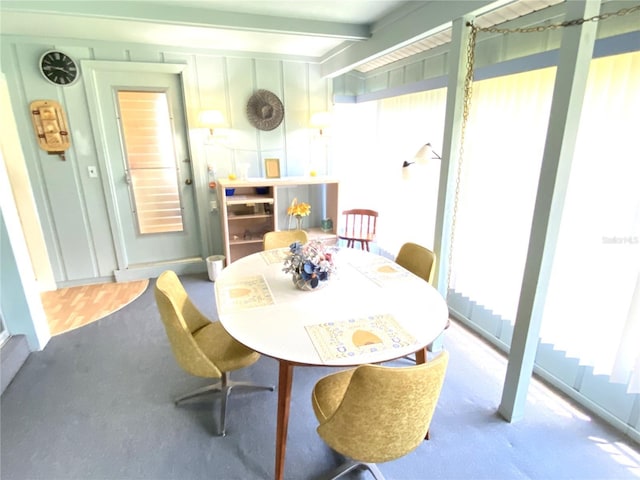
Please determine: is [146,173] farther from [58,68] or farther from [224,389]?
[224,389]

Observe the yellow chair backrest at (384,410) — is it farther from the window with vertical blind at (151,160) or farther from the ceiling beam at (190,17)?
the window with vertical blind at (151,160)

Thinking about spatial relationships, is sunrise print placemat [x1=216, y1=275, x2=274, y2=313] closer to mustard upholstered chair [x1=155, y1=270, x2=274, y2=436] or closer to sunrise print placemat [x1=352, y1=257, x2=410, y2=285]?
mustard upholstered chair [x1=155, y1=270, x2=274, y2=436]

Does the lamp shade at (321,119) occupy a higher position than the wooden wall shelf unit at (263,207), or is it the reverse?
the lamp shade at (321,119)

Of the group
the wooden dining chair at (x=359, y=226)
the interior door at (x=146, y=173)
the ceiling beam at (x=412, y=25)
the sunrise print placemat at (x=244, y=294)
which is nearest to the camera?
the sunrise print placemat at (x=244, y=294)

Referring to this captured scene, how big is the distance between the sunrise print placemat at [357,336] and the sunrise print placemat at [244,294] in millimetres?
380

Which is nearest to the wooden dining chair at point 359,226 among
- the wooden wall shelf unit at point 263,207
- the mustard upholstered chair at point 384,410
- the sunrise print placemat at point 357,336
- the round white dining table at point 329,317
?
the wooden wall shelf unit at point 263,207

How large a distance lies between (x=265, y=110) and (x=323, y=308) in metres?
2.87

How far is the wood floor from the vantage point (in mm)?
2990

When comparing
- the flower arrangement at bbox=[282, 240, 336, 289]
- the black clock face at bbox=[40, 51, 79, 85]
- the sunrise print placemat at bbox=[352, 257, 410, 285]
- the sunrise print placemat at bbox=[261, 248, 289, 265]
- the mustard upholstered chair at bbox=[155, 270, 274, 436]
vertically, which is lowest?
the mustard upholstered chair at bbox=[155, 270, 274, 436]

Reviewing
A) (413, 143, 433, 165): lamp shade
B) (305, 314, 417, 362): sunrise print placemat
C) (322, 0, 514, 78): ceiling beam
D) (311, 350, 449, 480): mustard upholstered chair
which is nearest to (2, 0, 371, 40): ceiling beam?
(322, 0, 514, 78): ceiling beam

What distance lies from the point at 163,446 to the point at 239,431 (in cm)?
40

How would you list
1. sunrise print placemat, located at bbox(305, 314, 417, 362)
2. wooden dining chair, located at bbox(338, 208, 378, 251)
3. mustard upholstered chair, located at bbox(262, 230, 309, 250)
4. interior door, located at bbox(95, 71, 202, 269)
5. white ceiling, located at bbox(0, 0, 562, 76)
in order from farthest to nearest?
wooden dining chair, located at bbox(338, 208, 378, 251), interior door, located at bbox(95, 71, 202, 269), mustard upholstered chair, located at bbox(262, 230, 309, 250), white ceiling, located at bbox(0, 0, 562, 76), sunrise print placemat, located at bbox(305, 314, 417, 362)

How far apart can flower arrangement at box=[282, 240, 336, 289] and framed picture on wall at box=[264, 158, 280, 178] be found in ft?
7.25

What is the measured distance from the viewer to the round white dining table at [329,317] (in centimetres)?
137
